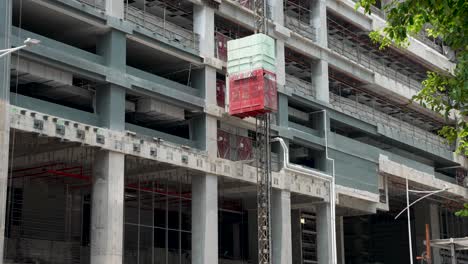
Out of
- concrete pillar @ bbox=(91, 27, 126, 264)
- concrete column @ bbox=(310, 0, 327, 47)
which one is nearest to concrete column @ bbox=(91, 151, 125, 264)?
concrete pillar @ bbox=(91, 27, 126, 264)

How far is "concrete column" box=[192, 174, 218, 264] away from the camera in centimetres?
4447

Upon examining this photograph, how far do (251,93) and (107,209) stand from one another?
39.4 feet

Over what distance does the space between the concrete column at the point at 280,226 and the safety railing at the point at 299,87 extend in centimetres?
785

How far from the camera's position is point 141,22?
144 feet

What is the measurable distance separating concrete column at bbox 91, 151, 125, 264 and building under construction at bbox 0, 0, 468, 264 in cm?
8

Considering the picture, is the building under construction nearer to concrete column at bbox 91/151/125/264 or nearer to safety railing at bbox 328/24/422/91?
concrete column at bbox 91/151/125/264

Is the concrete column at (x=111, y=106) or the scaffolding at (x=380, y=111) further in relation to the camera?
the scaffolding at (x=380, y=111)

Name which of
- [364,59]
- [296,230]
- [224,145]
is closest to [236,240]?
[296,230]

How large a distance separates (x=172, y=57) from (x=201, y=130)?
4760 mm

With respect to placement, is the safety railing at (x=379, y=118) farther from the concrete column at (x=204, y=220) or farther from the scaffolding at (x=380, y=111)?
the concrete column at (x=204, y=220)

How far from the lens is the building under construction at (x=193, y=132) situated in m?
39.0

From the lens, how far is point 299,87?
5609cm

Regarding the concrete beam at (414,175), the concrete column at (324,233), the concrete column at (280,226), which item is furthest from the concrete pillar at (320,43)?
the concrete column at (280,226)

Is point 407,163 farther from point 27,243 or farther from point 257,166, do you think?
point 27,243
